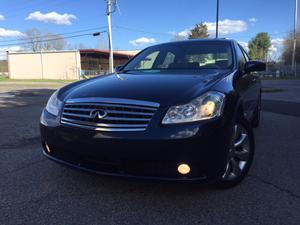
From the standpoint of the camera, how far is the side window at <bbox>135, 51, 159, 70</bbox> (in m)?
4.42

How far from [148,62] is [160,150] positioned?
91.4 inches

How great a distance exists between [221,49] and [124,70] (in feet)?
4.59

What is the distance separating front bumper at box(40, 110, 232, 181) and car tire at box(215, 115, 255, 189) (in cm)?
32

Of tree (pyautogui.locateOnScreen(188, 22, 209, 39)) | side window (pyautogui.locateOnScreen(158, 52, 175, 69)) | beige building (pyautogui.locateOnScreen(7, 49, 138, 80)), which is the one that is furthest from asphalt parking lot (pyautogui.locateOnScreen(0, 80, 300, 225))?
tree (pyautogui.locateOnScreen(188, 22, 209, 39))

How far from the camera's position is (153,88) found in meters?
2.92

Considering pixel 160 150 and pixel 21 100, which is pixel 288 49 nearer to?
pixel 21 100

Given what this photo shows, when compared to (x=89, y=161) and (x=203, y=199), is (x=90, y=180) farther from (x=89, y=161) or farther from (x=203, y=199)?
→ (x=203, y=199)

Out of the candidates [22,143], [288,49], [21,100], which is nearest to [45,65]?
[21,100]

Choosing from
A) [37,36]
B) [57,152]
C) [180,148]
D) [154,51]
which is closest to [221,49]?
[154,51]

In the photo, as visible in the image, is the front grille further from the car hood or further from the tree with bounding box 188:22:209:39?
the tree with bounding box 188:22:209:39

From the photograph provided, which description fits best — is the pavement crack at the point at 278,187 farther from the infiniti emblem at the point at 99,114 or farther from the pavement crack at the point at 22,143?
the pavement crack at the point at 22,143

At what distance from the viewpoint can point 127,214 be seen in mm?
2602

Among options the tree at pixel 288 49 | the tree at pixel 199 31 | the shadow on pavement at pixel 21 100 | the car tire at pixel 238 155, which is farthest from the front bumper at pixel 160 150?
the tree at pixel 288 49

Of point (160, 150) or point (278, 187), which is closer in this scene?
point (160, 150)
